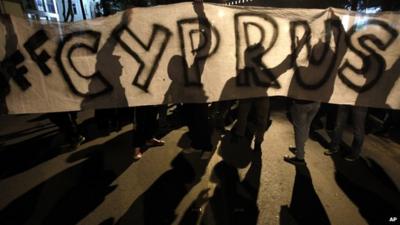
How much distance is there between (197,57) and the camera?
3727mm

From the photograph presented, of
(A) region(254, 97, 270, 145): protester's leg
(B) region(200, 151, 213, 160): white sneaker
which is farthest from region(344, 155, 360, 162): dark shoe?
(B) region(200, 151, 213, 160): white sneaker

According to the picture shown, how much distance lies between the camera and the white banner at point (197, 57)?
11.8ft

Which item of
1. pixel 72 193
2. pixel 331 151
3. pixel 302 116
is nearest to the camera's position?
pixel 72 193

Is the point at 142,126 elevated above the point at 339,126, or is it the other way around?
the point at 142,126

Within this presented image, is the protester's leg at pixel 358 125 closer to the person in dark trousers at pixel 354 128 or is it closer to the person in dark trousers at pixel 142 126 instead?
the person in dark trousers at pixel 354 128

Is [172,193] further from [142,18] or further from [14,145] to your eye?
[14,145]

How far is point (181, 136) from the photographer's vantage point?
17.8 ft

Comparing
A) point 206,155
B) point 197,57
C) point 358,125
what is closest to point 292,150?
point 358,125

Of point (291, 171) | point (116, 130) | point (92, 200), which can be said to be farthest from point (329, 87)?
point (116, 130)

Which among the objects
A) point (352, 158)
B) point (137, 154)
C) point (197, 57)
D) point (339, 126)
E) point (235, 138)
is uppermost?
point (197, 57)

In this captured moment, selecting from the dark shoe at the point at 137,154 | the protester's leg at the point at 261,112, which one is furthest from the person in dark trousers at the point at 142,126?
the protester's leg at the point at 261,112

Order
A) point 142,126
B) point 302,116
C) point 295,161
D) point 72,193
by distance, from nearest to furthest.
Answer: point 72,193
point 302,116
point 295,161
point 142,126

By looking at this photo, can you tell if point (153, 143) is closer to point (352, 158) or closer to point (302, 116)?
point (302, 116)

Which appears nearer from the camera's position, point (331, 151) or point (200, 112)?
point (200, 112)
